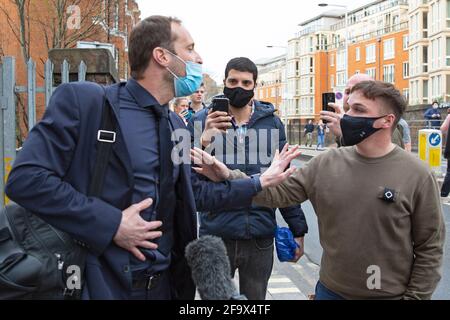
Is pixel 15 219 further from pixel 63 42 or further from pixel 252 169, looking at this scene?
pixel 63 42

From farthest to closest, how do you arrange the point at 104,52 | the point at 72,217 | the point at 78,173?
the point at 104,52 < the point at 78,173 < the point at 72,217

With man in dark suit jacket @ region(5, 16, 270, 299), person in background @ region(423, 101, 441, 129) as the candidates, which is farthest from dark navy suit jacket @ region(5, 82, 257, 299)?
person in background @ region(423, 101, 441, 129)

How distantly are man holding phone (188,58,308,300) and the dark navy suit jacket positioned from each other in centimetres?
117

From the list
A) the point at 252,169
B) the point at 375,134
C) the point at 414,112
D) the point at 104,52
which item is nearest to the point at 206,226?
the point at 252,169

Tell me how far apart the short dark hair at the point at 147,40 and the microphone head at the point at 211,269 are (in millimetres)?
910

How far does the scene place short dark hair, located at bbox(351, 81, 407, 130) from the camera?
2.80m

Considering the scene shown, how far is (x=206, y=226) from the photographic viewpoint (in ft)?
11.3

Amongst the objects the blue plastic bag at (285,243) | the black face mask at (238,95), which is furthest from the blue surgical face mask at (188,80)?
the blue plastic bag at (285,243)

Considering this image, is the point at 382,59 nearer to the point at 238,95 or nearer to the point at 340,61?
the point at 340,61

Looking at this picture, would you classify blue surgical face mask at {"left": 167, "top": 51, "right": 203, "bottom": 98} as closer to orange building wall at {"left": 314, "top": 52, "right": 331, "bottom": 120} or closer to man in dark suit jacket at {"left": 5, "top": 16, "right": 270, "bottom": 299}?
man in dark suit jacket at {"left": 5, "top": 16, "right": 270, "bottom": 299}

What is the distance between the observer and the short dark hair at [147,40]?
2328 mm

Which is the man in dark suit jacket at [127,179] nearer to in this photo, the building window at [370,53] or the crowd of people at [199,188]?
the crowd of people at [199,188]

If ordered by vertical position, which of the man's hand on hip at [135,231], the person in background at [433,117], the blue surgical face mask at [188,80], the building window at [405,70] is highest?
the building window at [405,70]

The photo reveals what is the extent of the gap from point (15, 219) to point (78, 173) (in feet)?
0.98
